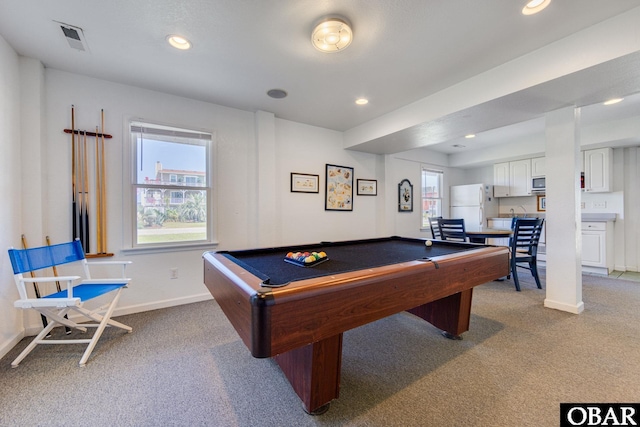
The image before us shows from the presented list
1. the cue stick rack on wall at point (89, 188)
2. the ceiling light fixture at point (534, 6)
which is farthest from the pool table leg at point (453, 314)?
the cue stick rack on wall at point (89, 188)

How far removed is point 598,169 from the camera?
14.2ft

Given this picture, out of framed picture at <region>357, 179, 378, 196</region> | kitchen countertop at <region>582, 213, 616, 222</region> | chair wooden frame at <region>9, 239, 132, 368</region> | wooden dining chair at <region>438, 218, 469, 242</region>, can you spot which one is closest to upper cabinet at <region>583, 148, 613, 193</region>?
kitchen countertop at <region>582, 213, 616, 222</region>

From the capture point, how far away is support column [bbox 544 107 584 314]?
8.33 ft

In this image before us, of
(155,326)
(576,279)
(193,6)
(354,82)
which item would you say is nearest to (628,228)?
(576,279)

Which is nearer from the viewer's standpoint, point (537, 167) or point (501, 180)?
point (537, 167)

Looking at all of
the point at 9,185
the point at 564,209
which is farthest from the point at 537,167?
the point at 9,185

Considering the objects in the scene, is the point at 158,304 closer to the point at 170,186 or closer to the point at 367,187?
the point at 170,186

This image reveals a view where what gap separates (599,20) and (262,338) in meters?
2.95

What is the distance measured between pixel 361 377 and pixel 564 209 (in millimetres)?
2645

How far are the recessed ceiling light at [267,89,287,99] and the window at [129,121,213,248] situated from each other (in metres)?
0.94

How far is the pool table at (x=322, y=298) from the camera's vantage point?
0.96 m

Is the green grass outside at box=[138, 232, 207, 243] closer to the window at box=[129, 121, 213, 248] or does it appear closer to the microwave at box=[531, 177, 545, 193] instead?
the window at box=[129, 121, 213, 248]

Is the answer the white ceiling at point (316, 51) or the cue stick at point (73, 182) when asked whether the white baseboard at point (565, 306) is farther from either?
the cue stick at point (73, 182)

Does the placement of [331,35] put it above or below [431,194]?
above
